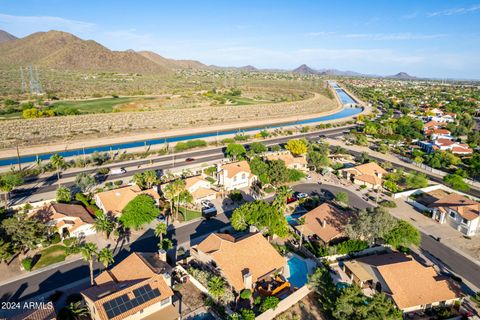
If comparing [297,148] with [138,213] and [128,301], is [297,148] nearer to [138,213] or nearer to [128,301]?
[138,213]

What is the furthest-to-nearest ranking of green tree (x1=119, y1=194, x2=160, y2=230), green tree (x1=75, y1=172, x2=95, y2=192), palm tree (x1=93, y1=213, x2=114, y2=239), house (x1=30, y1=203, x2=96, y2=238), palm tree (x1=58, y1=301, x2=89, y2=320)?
green tree (x1=75, y1=172, x2=95, y2=192)
green tree (x1=119, y1=194, x2=160, y2=230)
house (x1=30, y1=203, x2=96, y2=238)
palm tree (x1=93, y1=213, x2=114, y2=239)
palm tree (x1=58, y1=301, x2=89, y2=320)

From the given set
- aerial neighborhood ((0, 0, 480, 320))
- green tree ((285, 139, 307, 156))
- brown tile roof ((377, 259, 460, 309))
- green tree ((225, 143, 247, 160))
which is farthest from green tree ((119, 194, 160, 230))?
green tree ((285, 139, 307, 156))

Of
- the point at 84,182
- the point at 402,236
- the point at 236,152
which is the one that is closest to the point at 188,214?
the point at 84,182

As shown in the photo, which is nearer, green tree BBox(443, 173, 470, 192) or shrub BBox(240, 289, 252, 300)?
shrub BBox(240, 289, 252, 300)

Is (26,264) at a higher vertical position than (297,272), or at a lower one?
higher

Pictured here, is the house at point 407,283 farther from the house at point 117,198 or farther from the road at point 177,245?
the house at point 117,198

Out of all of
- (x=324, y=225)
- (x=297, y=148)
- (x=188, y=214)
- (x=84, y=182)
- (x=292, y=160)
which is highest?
(x=297, y=148)

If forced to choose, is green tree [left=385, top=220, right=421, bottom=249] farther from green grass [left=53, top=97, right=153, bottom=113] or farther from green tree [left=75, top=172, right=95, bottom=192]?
green grass [left=53, top=97, right=153, bottom=113]
